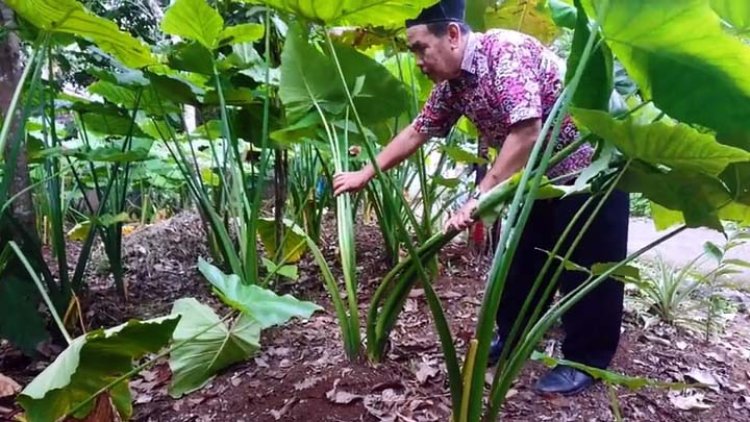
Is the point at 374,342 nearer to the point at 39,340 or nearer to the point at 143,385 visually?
the point at 143,385

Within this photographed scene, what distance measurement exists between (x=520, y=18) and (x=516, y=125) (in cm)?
106

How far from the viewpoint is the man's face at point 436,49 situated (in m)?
1.42

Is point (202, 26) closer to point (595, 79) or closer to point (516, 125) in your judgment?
point (516, 125)

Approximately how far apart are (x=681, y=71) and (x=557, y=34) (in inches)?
63.3

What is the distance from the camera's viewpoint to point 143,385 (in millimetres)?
1513

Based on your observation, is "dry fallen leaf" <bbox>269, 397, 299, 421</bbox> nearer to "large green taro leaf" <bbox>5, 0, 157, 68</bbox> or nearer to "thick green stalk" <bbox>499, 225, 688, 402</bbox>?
"thick green stalk" <bbox>499, 225, 688, 402</bbox>

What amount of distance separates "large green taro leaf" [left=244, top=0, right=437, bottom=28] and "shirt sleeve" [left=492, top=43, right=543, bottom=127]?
0.79 ft

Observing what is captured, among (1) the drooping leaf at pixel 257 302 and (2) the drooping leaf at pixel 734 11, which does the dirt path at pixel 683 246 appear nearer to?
(2) the drooping leaf at pixel 734 11

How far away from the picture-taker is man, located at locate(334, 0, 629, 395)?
1349mm

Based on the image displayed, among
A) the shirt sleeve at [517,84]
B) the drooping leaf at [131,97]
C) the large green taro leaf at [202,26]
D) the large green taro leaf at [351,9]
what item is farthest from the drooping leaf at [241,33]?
the shirt sleeve at [517,84]

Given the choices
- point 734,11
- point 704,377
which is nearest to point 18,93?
point 734,11

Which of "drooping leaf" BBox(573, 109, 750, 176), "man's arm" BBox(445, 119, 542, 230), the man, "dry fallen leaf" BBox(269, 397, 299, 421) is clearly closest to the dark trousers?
the man

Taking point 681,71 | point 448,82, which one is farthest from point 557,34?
point 681,71

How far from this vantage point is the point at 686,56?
865mm
